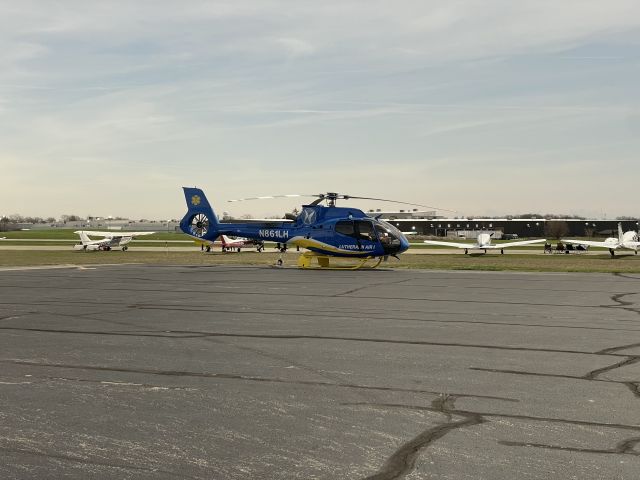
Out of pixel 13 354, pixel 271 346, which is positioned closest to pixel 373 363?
pixel 271 346

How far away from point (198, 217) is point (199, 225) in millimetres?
509

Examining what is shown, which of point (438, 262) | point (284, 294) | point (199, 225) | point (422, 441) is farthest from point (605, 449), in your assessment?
point (438, 262)

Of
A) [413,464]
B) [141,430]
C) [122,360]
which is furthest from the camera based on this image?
[122,360]

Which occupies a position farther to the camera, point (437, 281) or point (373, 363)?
point (437, 281)

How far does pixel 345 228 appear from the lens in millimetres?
34688

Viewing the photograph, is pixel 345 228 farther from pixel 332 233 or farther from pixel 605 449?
pixel 605 449

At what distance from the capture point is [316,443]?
21.7ft

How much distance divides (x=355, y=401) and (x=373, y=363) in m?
2.47

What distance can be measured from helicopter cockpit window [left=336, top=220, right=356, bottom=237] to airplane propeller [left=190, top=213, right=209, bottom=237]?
1054 centimetres

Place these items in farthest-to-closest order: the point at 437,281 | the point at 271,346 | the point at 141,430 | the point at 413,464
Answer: the point at 437,281 < the point at 271,346 < the point at 141,430 < the point at 413,464

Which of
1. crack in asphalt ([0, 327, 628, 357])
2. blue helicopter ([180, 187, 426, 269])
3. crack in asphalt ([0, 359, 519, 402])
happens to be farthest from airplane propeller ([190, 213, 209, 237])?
crack in asphalt ([0, 359, 519, 402])

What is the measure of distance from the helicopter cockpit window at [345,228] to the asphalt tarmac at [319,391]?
15.7 meters

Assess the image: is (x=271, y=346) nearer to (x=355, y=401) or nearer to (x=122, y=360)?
(x=122, y=360)

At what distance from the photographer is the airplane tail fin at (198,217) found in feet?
137
